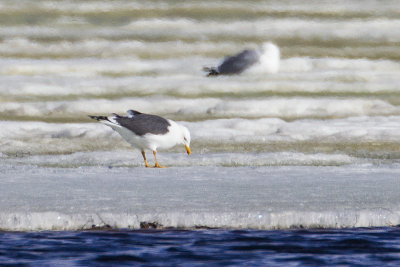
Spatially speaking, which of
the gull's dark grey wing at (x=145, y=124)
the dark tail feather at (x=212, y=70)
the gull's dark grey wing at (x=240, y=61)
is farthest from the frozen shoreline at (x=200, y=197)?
the dark tail feather at (x=212, y=70)

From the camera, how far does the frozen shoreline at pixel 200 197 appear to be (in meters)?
5.79

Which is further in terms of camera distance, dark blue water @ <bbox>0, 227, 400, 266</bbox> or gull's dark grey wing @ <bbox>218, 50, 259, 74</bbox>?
gull's dark grey wing @ <bbox>218, 50, 259, 74</bbox>

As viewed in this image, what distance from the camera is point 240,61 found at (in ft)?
47.0

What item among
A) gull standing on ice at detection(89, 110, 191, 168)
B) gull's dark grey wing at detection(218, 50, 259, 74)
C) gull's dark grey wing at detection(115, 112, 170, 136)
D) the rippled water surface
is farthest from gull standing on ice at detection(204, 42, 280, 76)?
gull's dark grey wing at detection(115, 112, 170, 136)

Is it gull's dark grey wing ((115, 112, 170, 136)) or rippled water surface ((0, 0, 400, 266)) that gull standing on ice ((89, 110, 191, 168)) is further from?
rippled water surface ((0, 0, 400, 266))

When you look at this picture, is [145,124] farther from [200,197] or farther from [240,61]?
[240,61]

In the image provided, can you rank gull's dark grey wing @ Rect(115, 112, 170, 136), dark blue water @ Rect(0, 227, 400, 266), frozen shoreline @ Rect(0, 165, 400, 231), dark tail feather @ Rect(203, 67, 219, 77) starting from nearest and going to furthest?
dark blue water @ Rect(0, 227, 400, 266) → frozen shoreline @ Rect(0, 165, 400, 231) → gull's dark grey wing @ Rect(115, 112, 170, 136) → dark tail feather @ Rect(203, 67, 219, 77)

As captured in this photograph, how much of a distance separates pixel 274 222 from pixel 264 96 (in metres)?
8.27

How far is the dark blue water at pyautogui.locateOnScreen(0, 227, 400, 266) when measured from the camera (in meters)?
4.96

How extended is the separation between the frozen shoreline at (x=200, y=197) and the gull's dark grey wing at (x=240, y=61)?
5.64m

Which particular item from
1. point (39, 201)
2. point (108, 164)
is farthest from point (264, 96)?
point (39, 201)

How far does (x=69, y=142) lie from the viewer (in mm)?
11703

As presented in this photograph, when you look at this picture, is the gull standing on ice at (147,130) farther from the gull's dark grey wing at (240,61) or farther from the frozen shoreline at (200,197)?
the gull's dark grey wing at (240,61)

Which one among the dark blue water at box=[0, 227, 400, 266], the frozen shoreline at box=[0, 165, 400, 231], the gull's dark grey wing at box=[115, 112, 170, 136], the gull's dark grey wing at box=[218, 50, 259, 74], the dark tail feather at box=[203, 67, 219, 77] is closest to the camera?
the dark blue water at box=[0, 227, 400, 266]
